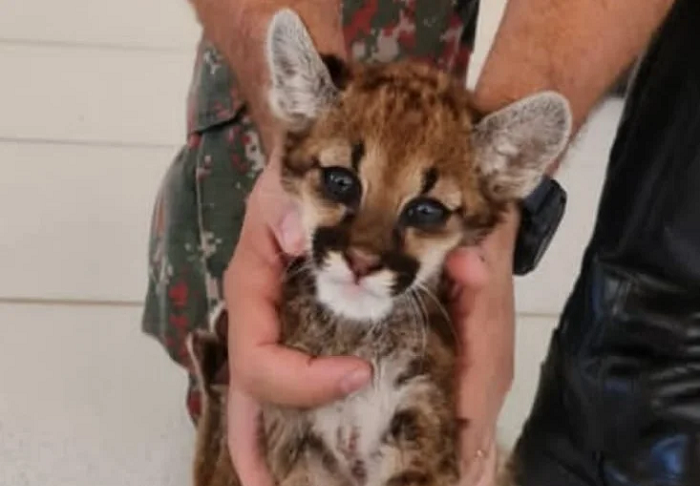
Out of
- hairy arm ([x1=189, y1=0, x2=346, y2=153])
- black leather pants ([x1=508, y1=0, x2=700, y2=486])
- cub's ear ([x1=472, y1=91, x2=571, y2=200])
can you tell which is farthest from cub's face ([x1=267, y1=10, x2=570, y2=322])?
black leather pants ([x1=508, y1=0, x2=700, y2=486])

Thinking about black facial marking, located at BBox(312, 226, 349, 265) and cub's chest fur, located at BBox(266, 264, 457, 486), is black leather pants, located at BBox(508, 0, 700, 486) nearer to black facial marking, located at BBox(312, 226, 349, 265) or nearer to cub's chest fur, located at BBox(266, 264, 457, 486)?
cub's chest fur, located at BBox(266, 264, 457, 486)

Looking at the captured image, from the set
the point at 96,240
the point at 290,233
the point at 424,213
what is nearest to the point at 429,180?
the point at 424,213

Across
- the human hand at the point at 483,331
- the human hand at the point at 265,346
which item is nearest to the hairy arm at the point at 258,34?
the human hand at the point at 265,346

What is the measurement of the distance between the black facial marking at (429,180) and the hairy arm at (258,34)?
20cm

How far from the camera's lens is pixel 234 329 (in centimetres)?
106

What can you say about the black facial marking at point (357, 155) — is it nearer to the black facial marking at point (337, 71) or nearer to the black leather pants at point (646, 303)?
the black facial marking at point (337, 71)

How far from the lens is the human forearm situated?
1.13 meters

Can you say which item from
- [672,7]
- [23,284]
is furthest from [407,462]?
[23,284]

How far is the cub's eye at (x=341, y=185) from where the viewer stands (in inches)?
36.6

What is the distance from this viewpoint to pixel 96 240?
1.90m

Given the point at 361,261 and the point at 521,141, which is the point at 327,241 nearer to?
the point at 361,261

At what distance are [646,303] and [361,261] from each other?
430 millimetres

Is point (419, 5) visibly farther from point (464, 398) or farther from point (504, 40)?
point (464, 398)

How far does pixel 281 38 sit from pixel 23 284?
92 cm
